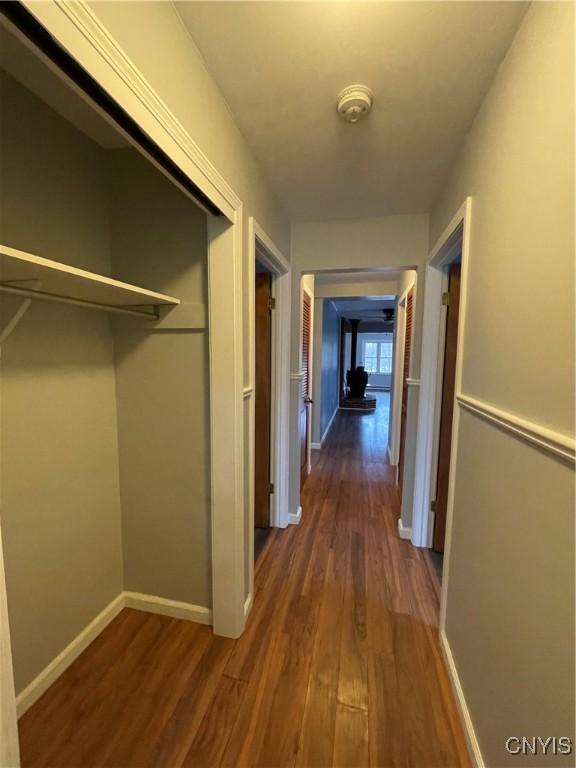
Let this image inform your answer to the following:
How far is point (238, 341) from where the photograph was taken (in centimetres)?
142

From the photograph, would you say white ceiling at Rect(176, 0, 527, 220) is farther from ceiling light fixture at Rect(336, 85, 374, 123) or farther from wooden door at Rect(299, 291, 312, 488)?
wooden door at Rect(299, 291, 312, 488)

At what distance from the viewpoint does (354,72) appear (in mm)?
1095

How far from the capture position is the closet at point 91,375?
1146 mm

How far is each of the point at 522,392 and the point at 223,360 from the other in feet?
3.63

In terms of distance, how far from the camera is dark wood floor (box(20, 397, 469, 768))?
1.12 metres

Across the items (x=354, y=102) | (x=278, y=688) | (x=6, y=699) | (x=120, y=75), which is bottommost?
(x=278, y=688)

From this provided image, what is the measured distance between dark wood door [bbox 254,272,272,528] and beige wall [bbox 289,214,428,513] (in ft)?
0.83

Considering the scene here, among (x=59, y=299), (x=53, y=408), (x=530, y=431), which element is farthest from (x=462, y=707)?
(x=59, y=299)

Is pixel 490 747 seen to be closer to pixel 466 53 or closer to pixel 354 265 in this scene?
pixel 466 53

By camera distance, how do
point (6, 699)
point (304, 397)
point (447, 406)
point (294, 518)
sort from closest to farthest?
1. point (6, 699)
2. point (447, 406)
3. point (294, 518)
4. point (304, 397)

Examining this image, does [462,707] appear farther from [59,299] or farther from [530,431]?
[59,299]

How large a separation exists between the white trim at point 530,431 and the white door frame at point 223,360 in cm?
99

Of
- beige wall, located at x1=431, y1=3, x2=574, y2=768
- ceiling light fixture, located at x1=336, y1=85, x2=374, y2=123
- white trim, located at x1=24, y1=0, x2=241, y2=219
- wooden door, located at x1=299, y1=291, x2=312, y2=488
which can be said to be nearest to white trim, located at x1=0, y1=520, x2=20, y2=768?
white trim, located at x1=24, y1=0, x2=241, y2=219

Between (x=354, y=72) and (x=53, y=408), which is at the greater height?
(x=354, y=72)
